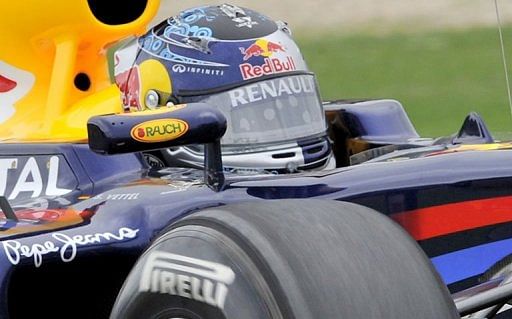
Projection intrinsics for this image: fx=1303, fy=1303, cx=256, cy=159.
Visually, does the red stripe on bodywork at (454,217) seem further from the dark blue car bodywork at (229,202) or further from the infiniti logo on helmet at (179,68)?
the infiniti logo on helmet at (179,68)

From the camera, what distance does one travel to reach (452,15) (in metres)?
16.4

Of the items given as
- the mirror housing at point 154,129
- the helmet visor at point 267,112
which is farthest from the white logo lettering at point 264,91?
the mirror housing at point 154,129

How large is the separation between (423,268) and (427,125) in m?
8.85

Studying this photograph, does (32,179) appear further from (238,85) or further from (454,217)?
(454,217)

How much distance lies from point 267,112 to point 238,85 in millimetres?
137

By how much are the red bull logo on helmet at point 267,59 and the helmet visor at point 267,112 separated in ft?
0.13

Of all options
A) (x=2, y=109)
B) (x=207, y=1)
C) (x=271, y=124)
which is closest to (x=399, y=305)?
(x=271, y=124)

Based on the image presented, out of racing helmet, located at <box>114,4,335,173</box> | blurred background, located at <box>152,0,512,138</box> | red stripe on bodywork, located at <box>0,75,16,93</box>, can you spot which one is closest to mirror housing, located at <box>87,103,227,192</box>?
racing helmet, located at <box>114,4,335,173</box>

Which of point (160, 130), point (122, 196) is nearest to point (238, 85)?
point (122, 196)

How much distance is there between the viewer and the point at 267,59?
14.4 feet

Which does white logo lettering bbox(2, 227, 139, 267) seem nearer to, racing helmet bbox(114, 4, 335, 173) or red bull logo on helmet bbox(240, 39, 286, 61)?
racing helmet bbox(114, 4, 335, 173)

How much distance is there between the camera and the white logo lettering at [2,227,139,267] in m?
3.27

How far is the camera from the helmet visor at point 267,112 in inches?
165

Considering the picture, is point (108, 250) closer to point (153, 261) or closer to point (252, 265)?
point (153, 261)
